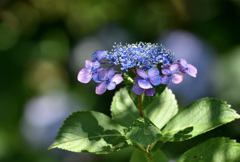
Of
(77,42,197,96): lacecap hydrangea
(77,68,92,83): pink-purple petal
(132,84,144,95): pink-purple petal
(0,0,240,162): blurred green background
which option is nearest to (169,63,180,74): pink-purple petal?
(77,42,197,96): lacecap hydrangea

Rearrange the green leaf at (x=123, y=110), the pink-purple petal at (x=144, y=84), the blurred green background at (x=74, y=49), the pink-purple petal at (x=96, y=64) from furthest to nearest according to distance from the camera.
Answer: the blurred green background at (x=74, y=49), the green leaf at (x=123, y=110), the pink-purple petal at (x=96, y=64), the pink-purple petal at (x=144, y=84)

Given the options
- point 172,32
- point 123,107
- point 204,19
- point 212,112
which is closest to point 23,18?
point 172,32

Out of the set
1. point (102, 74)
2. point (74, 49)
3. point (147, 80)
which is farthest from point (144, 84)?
point (74, 49)

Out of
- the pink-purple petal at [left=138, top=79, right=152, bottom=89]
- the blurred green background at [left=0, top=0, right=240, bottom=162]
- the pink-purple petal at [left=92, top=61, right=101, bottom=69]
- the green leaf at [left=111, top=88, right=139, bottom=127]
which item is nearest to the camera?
the pink-purple petal at [left=138, top=79, right=152, bottom=89]

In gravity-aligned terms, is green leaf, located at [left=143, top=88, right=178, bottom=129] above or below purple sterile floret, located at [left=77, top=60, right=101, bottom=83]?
below

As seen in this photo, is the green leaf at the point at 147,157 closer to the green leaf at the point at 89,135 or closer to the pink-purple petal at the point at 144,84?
the green leaf at the point at 89,135

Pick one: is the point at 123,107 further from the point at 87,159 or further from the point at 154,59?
the point at 87,159

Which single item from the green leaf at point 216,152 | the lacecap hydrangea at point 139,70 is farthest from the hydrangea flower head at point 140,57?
the green leaf at point 216,152

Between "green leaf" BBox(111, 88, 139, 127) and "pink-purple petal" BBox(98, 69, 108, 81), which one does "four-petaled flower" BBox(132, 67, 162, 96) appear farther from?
"green leaf" BBox(111, 88, 139, 127)

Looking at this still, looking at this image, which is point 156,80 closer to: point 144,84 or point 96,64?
point 144,84
